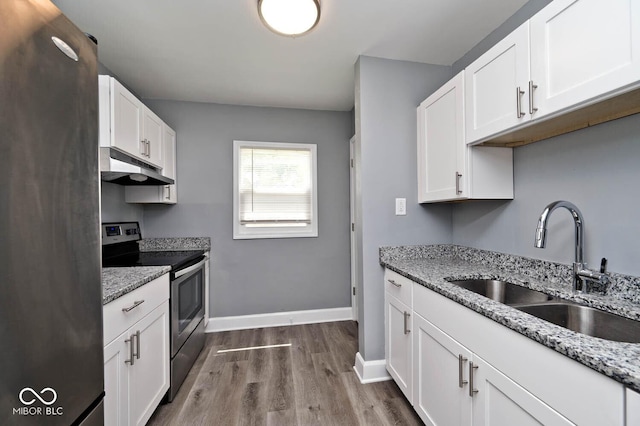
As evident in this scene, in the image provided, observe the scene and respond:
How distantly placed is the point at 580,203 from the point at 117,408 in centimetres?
236

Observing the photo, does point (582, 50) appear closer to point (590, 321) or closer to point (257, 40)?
point (590, 321)

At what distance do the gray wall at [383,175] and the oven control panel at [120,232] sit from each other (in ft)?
6.59

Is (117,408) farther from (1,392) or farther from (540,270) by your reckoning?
(540,270)

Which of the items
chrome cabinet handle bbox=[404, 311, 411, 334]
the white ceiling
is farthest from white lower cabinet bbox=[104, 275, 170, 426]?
the white ceiling

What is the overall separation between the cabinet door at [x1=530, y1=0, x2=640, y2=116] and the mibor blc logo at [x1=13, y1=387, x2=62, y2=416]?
1.78 metres

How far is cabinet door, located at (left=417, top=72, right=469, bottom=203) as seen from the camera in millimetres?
1574

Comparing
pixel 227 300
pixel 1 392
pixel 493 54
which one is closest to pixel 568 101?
pixel 493 54

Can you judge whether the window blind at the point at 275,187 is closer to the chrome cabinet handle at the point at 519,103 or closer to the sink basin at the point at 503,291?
the sink basin at the point at 503,291

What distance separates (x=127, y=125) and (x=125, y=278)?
1.15m

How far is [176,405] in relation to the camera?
1.68 meters

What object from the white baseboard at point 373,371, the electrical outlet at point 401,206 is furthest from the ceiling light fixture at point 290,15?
the white baseboard at point 373,371

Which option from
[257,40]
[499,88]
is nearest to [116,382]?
[257,40]

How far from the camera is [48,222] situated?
603 millimetres

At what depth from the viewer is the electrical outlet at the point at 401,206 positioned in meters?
2.00
